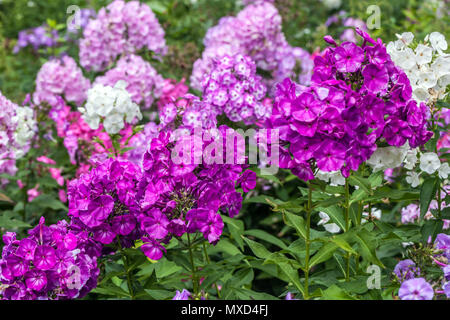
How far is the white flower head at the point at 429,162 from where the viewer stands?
7.36 ft

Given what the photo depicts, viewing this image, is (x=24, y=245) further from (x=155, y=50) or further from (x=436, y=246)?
(x=155, y=50)

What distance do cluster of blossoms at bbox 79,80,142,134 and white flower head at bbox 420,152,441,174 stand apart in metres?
1.58

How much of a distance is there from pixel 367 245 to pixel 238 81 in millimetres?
1265

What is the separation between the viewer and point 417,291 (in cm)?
168

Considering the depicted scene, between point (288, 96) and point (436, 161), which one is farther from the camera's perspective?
point (436, 161)

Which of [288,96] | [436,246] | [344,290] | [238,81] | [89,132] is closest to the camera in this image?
[288,96]

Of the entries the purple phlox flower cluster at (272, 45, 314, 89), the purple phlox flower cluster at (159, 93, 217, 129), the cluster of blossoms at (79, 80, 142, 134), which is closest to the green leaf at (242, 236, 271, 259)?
the purple phlox flower cluster at (159, 93, 217, 129)

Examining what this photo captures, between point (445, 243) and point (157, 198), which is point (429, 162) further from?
point (157, 198)

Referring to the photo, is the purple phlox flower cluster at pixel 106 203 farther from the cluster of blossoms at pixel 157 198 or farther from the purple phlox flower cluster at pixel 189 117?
the purple phlox flower cluster at pixel 189 117

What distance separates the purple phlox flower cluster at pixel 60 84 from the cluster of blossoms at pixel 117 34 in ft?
0.59

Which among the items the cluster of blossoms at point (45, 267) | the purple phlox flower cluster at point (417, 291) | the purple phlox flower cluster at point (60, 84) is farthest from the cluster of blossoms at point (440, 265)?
the purple phlox flower cluster at point (60, 84)

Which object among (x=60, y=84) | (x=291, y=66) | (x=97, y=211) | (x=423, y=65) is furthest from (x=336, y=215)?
(x=60, y=84)

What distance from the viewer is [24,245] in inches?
80.1
